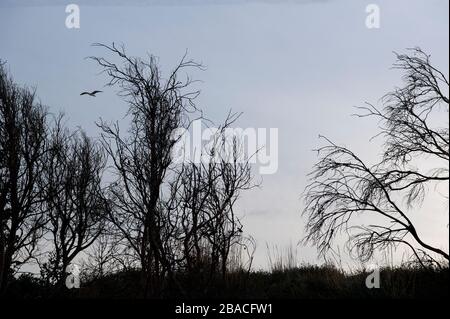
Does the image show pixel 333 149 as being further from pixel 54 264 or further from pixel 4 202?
pixel 54 264

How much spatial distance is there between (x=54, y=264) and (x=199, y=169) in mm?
12298

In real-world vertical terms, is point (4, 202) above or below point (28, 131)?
below

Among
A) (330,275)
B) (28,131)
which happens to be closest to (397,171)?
(330,275)

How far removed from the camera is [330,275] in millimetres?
17000

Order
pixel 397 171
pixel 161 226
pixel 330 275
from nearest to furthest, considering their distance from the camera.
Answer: pixel 161 226 < pixel 397 171 < pixel 330 275

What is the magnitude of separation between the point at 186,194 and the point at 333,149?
3889mm

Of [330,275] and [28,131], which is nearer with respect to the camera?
[330,275]

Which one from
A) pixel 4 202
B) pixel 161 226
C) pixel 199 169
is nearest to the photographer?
pixel 161 226

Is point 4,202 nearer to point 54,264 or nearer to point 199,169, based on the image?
point 54,264
